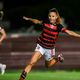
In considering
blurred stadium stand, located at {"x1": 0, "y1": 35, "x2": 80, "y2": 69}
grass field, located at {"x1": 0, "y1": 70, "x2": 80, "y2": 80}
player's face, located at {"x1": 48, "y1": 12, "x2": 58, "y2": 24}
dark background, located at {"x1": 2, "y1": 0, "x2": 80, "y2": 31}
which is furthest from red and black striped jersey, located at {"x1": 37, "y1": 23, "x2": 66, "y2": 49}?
dark background, located at {"x1": 2, "y1": 0, "x2": 80, "y2": 31}

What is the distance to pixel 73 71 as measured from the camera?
23.9m

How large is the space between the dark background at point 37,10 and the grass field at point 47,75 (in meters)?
6.69

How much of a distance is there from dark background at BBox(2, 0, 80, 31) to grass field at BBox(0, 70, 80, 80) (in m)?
6.69

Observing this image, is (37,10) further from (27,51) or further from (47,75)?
(47,75)

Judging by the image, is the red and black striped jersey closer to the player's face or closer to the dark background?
the player's face

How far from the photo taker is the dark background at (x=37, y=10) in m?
31.5

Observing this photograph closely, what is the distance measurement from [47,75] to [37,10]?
36.1ft

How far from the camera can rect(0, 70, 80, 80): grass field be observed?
809 inches

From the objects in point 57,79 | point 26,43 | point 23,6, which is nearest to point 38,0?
point 23,6

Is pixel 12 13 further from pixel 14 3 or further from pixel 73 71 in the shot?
pixel 73 71

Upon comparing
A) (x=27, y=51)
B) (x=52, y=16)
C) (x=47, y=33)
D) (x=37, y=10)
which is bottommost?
(x=37, y=10)

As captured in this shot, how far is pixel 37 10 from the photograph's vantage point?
32781 mm

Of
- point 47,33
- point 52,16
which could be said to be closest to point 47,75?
point 47,33

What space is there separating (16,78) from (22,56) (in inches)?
173
